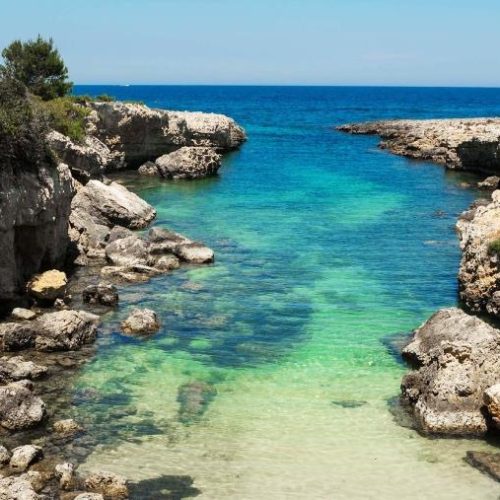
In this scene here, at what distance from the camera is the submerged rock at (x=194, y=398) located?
73.4 ft

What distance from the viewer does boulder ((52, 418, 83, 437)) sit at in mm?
20750

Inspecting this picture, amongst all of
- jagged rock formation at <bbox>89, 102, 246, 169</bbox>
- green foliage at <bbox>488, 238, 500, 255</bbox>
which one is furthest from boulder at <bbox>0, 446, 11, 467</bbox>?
jagged rock formation at <bbox>89, 102, 246, 169</bbox>

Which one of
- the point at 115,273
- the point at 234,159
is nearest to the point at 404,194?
the point at 234,159

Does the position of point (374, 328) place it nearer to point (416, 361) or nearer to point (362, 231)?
point (416, 361)

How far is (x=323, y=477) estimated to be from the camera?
1902 cm

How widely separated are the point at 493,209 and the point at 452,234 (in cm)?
1382

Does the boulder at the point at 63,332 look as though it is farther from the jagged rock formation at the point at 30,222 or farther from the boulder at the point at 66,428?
the boulder at the point at 66,428

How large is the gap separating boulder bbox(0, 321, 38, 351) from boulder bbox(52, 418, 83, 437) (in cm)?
643

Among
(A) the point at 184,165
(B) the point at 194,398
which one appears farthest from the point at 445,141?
(B) the point at 194,398

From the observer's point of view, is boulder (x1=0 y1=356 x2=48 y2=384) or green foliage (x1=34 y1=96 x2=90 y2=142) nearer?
boulder (x1=0 y1=356 x2=48 y2=384)

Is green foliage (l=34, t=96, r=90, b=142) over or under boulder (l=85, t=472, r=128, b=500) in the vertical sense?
over

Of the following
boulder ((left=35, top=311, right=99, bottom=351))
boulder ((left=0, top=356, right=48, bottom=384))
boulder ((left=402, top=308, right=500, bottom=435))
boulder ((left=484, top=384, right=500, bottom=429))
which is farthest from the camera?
boulder ((left=35, top=311, right=99, bottom=351))

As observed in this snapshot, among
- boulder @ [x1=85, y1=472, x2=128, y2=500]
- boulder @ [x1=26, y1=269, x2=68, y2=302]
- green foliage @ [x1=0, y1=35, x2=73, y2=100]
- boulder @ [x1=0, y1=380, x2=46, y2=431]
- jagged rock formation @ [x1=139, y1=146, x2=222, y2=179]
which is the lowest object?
boulder @ [x1=85, y1=472, x2=128, y2=500]

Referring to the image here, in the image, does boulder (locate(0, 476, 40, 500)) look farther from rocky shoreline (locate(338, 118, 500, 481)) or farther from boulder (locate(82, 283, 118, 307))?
boulder (locate(82, 283, 118, 307))
